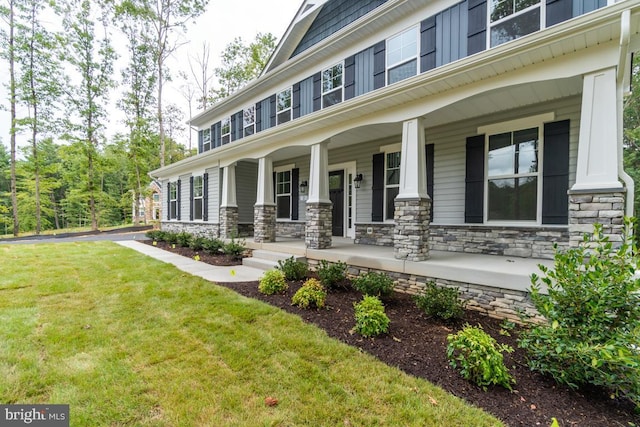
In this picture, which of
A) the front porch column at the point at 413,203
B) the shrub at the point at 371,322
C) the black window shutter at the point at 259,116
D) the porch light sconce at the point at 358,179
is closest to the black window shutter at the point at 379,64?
the porch light sconce at the point at 358,179

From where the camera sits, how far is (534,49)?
3727 mm

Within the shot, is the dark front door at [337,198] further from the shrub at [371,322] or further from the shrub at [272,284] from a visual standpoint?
the shrub at [371,322]

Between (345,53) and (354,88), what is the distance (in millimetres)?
1210

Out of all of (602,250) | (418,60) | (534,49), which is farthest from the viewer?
(418,60)

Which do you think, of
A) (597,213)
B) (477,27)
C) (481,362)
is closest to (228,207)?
(477,27)

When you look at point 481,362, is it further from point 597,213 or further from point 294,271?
point 294,271

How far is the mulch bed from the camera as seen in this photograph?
7.04 ft

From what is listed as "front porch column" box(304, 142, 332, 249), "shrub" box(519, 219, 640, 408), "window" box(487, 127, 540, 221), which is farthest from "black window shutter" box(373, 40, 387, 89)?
"shrub" box(519, 219, 640, 408)

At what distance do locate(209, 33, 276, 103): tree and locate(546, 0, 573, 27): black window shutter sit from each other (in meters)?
16.9

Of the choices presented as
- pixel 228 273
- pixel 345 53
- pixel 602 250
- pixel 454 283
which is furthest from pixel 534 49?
pixel 228 273

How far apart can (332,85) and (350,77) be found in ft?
2.53

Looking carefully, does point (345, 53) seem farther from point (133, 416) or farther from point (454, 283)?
point (133, 416)

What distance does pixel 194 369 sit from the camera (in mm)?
2643

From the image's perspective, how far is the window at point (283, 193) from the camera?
10.5m
